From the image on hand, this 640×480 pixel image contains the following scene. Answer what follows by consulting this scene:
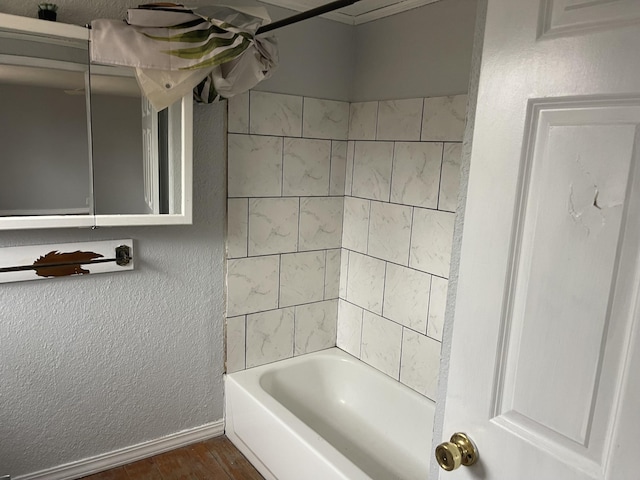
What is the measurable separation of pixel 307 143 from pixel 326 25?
1.92 feet

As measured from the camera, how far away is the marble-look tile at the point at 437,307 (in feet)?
7.02

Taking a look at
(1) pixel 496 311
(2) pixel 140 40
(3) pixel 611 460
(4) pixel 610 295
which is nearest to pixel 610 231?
(4) pixel 610 295

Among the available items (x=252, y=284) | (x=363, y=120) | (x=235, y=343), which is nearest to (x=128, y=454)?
(x=235, y=343)

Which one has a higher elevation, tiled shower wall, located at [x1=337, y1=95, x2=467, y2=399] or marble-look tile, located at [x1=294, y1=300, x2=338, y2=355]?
tiled shower wall, located at [x1=337, y1=95, x2=467, y2=399]

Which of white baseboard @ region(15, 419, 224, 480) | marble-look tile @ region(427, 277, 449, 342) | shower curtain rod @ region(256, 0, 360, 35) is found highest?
shower curtain rod @ region(256, 0, 360, 35)

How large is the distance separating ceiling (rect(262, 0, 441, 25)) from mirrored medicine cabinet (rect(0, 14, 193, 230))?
0.80m

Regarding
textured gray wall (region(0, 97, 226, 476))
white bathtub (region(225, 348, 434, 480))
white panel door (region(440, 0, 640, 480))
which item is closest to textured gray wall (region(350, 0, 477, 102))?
textured gray wall (region(0, 97, 226, 476))

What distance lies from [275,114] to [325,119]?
0.29 m

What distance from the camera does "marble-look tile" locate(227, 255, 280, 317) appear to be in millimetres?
2324

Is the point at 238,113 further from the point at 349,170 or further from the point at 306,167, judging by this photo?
the point at 349,170

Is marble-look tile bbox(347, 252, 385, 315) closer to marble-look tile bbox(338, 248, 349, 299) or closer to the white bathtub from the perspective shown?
marble-look tile bbox(338, 248, 349, 299)

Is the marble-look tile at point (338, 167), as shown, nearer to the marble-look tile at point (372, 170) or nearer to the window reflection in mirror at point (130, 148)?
the marble-look tile at point (372, 170)

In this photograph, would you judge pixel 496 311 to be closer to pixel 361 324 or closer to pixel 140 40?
Result: pixel 140 40

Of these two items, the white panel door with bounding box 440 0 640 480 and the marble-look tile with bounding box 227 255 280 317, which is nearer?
the white panel door with bounding box 440 0 640 480
